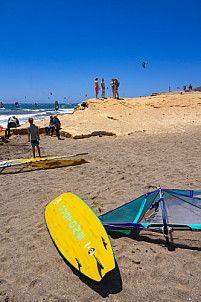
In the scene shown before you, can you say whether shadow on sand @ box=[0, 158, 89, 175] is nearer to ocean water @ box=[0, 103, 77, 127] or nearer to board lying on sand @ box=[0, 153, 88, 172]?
board lying on sand @ box=[0, 153, 88, 172]

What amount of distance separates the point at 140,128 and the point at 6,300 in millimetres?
9911

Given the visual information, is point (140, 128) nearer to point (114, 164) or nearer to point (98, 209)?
point (114, 164)

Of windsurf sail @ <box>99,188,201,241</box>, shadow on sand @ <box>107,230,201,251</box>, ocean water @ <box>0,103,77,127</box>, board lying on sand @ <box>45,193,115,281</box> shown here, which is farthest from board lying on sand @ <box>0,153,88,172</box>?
ocean water @ <box>0,103,77,127</box>

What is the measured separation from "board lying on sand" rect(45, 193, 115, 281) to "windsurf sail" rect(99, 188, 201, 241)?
0.93ft

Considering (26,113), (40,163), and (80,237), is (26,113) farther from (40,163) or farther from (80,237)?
(80,237)

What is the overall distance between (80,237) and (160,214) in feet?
3.72

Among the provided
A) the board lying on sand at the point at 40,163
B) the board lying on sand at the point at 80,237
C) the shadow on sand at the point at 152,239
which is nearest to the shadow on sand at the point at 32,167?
the board lying on sand at the point at 40,163

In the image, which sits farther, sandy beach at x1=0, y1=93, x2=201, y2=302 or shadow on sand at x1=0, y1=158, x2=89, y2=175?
shadow on sand at x1=0, y1=158, x2=89, y2=175

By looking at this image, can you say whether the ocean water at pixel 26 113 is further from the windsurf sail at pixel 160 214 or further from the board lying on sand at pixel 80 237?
the windsurf sail at pixel 160 214

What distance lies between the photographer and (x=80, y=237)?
2340mm

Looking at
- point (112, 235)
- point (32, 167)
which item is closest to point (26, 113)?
point (32, 167)

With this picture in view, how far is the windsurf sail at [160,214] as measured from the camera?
2.35 meters

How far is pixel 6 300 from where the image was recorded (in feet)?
6.02

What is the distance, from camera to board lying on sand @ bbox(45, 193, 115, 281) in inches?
78.9
